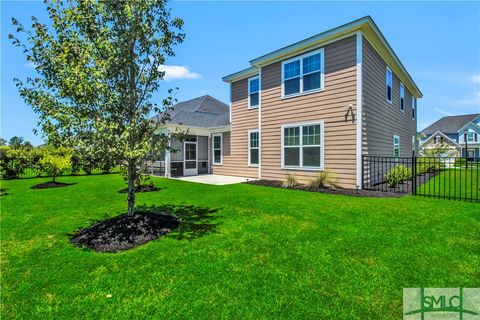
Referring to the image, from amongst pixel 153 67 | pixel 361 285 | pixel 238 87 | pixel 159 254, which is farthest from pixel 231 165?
pixel 361 285

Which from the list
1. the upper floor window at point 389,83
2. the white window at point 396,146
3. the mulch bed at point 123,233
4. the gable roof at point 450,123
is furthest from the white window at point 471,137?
the mulch bed at point 123,233

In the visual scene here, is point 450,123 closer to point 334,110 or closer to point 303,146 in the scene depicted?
point 334,110

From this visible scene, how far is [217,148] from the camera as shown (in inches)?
592

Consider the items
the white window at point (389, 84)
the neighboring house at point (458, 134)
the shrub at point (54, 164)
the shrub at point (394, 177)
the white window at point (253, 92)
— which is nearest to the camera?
the shrub at point (394, 177)

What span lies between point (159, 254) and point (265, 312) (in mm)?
1923

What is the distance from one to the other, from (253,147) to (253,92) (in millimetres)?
3008

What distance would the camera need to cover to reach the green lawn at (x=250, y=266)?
2240 mm

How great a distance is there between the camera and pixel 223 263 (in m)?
3.11

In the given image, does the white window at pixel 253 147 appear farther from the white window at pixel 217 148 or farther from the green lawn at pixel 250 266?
the green lawn at pixel 250 266

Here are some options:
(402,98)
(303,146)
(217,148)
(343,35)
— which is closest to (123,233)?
(303,146)

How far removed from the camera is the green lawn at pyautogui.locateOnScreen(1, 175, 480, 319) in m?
2.24

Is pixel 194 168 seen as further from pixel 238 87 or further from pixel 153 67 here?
pixel 153 67

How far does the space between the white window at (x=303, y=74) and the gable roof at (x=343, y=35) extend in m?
0.31

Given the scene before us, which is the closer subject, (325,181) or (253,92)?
(325,181)
